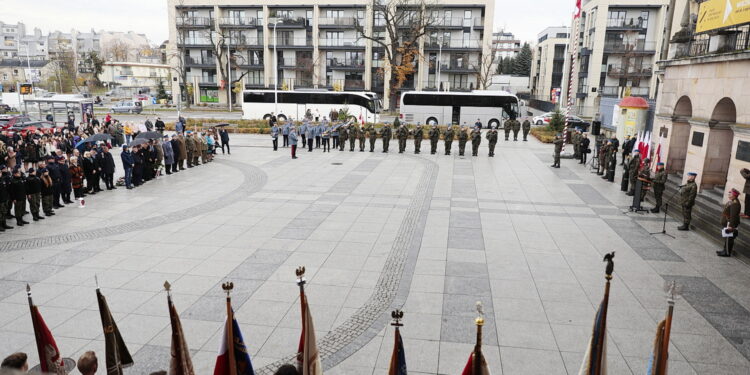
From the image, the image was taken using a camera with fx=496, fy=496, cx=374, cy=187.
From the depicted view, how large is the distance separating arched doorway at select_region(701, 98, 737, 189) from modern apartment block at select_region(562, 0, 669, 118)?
40.9 meters

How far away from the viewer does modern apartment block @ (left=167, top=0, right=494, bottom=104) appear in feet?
193

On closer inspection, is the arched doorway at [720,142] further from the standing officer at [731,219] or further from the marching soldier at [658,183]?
the standing officer at [731,219]

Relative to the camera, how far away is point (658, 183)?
1455 cm

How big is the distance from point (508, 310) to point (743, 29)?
40.9 feet

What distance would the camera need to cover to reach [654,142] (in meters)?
18.4

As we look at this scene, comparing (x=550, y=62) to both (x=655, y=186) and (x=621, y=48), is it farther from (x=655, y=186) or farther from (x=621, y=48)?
(x=655, y=186)

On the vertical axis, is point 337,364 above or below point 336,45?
below

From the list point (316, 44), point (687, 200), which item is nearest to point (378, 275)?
point (687, 200)

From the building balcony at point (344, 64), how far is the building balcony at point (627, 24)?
28.3m

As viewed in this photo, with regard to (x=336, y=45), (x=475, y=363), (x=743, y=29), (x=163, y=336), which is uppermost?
(x=336, y=45)

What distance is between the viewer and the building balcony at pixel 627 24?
53000 mm

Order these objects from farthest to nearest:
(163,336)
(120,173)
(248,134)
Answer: (248,134) < (120,173) < (163,336)

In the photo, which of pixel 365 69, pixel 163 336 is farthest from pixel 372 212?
pixel 365 69

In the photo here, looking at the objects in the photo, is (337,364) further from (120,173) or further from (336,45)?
(336,45)
